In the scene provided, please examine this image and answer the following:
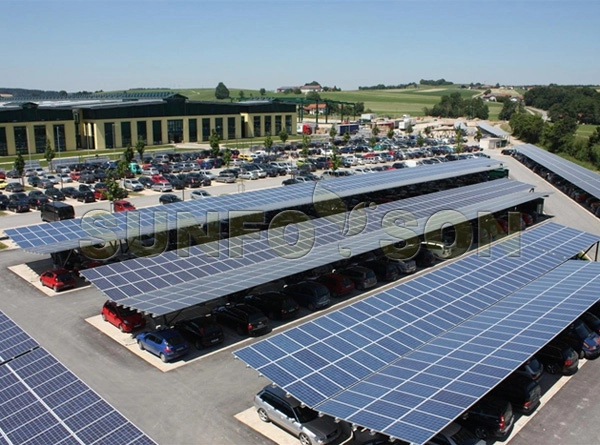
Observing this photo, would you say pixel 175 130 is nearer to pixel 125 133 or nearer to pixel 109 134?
pixel 125 133

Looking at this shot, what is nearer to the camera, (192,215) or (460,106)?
(192,215)

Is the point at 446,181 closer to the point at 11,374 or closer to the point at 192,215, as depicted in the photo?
the point at 192,215

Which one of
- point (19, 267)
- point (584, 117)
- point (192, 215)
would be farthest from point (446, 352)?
point (584, 117)

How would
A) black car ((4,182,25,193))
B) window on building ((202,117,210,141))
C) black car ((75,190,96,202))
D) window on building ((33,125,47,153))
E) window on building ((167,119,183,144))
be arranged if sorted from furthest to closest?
window on building ((202,117,210,141)) → window on building ((167,119,183,144)) → window on building ((33,125,47,153)) → black car ((4,182,25,193)) → black car ((75,190,96,202))

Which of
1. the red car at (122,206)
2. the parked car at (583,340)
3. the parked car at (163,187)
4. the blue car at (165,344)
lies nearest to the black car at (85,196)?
the red car at (122,206)

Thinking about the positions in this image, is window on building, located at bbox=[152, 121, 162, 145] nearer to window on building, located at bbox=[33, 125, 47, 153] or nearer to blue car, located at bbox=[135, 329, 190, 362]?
window on building, located at bbox=[33, 125, 47, 153]

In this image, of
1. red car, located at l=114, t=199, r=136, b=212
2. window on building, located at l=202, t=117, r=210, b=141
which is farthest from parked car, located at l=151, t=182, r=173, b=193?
window on building, located at l=202, t=117, r=210, b=141
